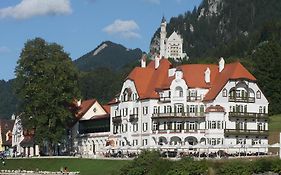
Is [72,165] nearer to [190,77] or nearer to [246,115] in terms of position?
[190,77]

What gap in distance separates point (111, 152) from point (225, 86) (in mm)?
17755

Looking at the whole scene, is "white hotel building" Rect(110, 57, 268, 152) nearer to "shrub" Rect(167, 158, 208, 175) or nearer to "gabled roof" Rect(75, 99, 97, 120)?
"gabled roof" Rect(75, 99, 97, 120)

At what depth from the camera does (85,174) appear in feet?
251

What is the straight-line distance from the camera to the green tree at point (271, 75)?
129 meters

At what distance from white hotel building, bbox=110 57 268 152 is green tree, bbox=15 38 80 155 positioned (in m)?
11.2

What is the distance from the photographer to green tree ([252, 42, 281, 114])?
129375 mm

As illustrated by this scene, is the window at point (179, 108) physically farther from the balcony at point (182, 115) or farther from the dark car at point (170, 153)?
the dark car at point (170, 153)

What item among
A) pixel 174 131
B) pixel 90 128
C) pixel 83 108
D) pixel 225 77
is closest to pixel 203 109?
pixel 174 131

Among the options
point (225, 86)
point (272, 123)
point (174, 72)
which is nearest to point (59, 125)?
point (174, 72)

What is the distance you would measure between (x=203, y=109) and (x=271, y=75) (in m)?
36.5

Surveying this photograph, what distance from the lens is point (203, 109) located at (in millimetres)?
98875

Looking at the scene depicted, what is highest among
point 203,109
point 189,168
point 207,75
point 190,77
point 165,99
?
point 207,75

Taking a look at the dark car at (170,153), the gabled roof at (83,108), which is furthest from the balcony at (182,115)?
the gabled roof at (83,108)

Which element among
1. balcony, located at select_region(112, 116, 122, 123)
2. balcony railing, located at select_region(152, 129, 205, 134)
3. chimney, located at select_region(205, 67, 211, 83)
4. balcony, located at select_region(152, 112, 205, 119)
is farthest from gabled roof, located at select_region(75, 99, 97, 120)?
chimney, located at select_region(205, 67, 211, 83)
